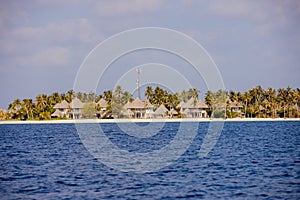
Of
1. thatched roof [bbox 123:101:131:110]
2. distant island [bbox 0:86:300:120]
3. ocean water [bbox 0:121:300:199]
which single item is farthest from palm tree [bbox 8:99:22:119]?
ocean water [bbox 0:121:300:199]

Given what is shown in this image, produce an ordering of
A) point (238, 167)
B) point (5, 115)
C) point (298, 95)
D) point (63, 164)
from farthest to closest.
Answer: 1. point (298, 95)
2. point (5, 115)
3. point (63, 164)
4. point (238, 167)

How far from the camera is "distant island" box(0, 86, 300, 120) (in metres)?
147

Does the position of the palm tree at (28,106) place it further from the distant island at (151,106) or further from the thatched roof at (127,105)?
the thatched roof at (127,105)

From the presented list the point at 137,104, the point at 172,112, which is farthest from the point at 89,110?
the point at 172,112

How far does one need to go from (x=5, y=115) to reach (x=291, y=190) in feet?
451

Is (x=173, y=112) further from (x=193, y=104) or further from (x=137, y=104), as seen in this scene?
(x=137, y=104)

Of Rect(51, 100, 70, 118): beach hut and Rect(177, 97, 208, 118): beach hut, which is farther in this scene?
Rect(177, 97, 208, 118): beach hut

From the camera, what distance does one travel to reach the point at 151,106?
149 metres

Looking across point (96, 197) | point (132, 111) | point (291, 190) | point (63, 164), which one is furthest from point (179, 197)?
point (132, 111)

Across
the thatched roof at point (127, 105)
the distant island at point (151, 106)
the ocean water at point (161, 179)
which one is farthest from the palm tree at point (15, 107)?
the ocean water at point (161, 179)

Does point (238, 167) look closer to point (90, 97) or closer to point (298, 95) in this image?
point (90, 97)

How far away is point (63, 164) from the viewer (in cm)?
3466

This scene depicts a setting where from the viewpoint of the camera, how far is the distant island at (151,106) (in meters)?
147

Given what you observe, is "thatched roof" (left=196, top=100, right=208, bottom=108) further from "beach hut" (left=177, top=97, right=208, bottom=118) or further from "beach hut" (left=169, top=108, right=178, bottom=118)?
"beach hut" (left=169, top=108, right=178, bottom=118)
